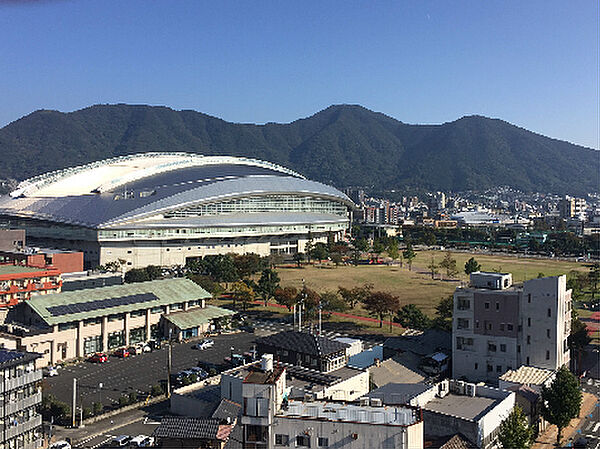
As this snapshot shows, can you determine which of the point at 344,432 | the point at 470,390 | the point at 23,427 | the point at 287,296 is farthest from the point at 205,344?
the point at 344,432

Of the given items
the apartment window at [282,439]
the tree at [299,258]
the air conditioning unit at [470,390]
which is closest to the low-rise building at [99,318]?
the air conditioning unit at [470,390]

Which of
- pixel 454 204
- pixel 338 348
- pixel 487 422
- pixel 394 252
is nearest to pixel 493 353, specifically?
pixel 338 348

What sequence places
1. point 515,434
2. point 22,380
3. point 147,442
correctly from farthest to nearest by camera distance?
1. point 147,442
2. point 22,380
3. point 515,434

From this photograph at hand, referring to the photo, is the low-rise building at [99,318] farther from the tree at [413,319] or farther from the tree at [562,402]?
the tree at [562,402]

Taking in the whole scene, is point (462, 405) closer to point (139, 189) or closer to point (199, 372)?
point (199, 372)

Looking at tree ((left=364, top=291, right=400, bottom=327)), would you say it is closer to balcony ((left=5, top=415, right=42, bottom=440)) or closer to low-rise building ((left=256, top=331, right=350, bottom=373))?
low-rise building ((left=256, top=331, right=350, bottom=373))

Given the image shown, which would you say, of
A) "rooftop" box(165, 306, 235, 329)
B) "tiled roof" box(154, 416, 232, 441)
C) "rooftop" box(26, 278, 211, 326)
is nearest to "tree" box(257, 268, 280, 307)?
"rooftop" box(165, 306, 235, 329)
